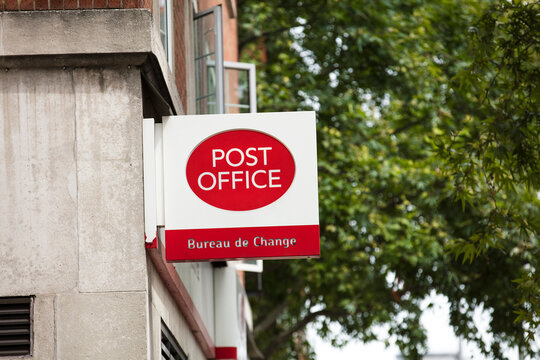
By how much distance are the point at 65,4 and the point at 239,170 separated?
5.21 feet

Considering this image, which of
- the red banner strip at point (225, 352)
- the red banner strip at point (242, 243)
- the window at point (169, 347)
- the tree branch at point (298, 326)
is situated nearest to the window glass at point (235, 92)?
the red banner strip at point (225, 352)

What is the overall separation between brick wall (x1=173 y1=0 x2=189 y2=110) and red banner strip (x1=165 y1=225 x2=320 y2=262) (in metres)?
2.87

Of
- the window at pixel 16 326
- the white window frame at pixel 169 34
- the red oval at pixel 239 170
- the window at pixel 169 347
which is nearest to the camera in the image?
the window at pixel 16 326

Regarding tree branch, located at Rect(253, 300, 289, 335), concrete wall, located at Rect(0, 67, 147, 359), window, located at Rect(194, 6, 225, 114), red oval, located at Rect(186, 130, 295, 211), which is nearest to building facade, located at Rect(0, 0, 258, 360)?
concrete wall, located at Rect(0, 67, 147, 359)

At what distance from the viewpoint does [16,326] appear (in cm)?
680

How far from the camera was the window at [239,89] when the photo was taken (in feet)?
45.8

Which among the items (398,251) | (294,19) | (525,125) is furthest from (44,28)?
(294,19)

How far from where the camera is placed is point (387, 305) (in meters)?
21.9

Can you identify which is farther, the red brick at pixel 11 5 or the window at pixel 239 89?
the window at pixel 239 89

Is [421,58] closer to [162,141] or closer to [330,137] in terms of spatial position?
[330,137]

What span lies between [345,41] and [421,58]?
152cm

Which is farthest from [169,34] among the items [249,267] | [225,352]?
[249,267]

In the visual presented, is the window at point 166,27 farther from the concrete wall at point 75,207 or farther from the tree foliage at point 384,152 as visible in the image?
the tree foliage at point 384,152

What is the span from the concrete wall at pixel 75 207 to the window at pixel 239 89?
6.20 metres
